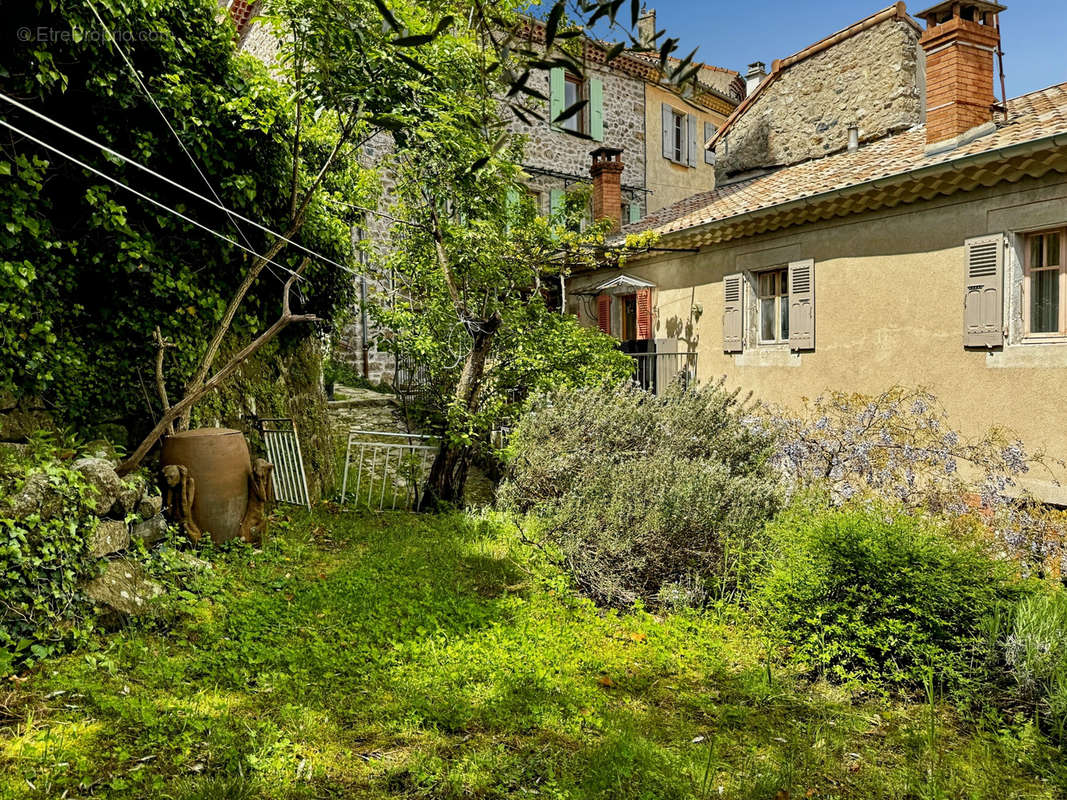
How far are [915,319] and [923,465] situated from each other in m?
2.03

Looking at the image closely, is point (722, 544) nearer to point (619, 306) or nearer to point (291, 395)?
point (291, 395)

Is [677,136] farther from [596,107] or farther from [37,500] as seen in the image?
[37,500]

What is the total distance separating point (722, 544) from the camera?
497cm

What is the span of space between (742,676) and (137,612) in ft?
11.3

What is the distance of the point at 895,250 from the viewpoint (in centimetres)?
770

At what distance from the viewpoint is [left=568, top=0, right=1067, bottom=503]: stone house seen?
648cm

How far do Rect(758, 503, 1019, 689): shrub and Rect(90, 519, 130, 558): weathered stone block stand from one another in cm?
402

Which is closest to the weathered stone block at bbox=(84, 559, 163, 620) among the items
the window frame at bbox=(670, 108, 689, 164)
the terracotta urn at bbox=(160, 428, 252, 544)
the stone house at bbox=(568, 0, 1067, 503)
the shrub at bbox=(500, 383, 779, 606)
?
the terracotta urn at bbox=(160, 428, 252, 544)

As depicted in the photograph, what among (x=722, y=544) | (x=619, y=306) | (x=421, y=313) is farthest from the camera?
(x=619, y=306)

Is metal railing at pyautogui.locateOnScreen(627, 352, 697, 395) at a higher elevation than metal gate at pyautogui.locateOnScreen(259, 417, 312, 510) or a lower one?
higher

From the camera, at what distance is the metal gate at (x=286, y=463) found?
6621 millimetres

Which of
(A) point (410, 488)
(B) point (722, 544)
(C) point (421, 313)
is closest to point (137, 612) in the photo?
(B) point (722, 544)

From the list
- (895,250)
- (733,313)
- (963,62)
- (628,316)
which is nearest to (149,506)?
(895,250)

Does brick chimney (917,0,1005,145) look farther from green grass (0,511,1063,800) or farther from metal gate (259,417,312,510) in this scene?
metal gate (259,417,312,510)
